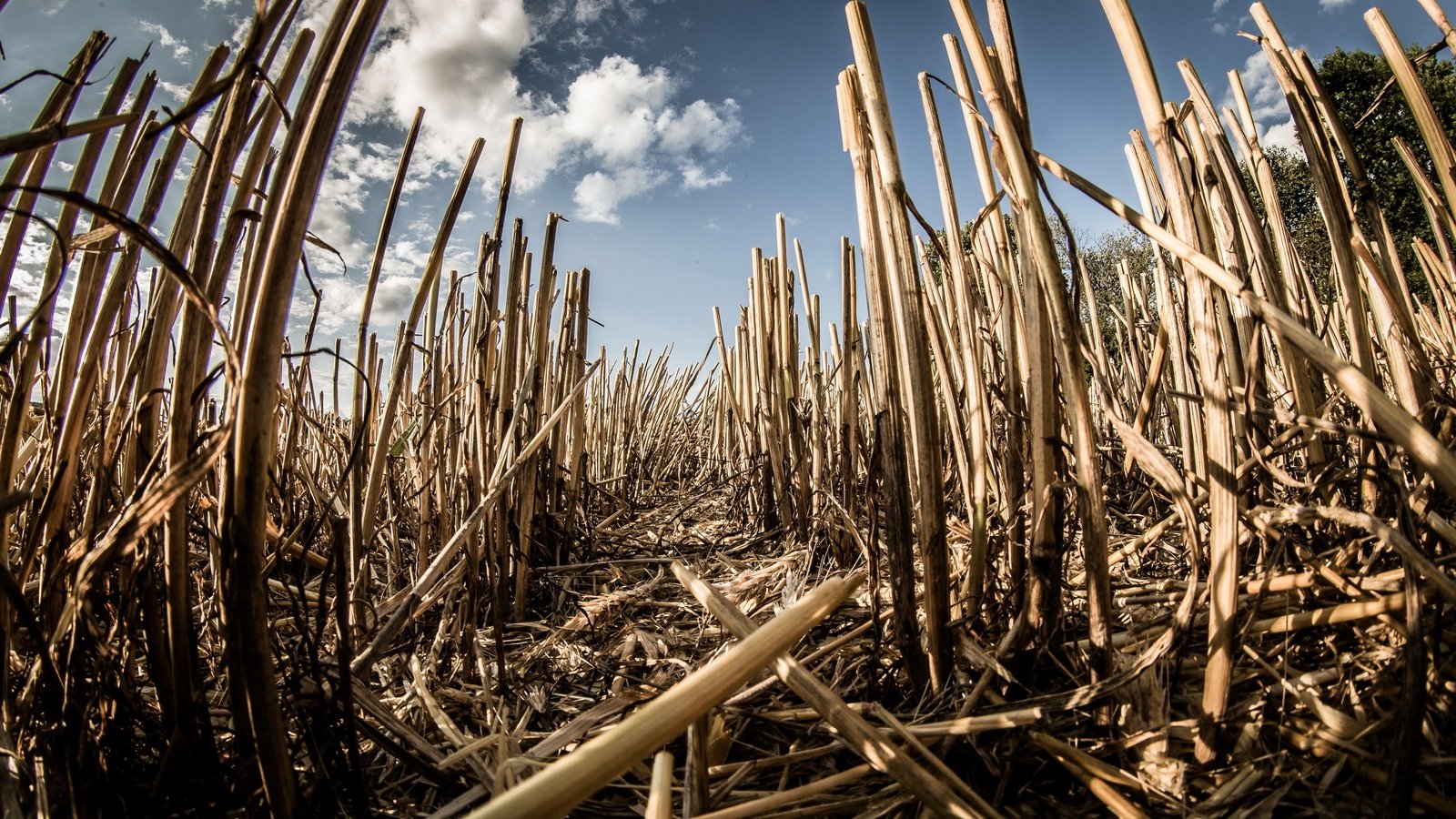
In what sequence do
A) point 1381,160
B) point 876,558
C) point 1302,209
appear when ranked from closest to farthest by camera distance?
point 876,558
point 1381,160
point 1302,209

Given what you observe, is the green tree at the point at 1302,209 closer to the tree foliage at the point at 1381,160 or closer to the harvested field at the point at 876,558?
the tree foliage at the point at 1381,160

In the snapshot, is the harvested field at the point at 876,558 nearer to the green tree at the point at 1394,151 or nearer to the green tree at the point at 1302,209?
the green tree at the point at 1302,209

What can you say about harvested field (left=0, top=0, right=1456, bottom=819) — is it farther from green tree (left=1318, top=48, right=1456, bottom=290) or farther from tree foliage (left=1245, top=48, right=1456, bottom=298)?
green tree (left=1318, top=48, right=1456, bottom=290)

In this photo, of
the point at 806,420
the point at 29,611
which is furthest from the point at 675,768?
the point at 806,420

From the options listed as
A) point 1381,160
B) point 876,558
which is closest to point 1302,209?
point 1381,160

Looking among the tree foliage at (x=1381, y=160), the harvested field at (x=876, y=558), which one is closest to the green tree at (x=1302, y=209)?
the tree foliage at (x=1381, y=160)

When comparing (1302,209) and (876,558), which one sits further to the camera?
(1302,209)

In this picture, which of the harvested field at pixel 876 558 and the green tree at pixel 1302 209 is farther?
the green tree at pixel 1302 209

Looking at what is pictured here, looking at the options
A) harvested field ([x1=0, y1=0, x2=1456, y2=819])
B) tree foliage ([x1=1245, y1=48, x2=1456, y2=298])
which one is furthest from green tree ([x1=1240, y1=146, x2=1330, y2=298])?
harvested field ([x1=0, y1=0, x2=1456, y2=819])

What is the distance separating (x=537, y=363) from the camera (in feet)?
5.17

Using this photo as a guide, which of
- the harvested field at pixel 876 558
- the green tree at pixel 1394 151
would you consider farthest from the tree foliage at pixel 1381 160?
the harvested field at pixel 876 558

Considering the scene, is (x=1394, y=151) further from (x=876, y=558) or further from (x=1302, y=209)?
(x=876, y=558)

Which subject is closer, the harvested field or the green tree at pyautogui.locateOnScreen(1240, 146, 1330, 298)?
the harvested field

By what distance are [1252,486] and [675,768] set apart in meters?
0.79
